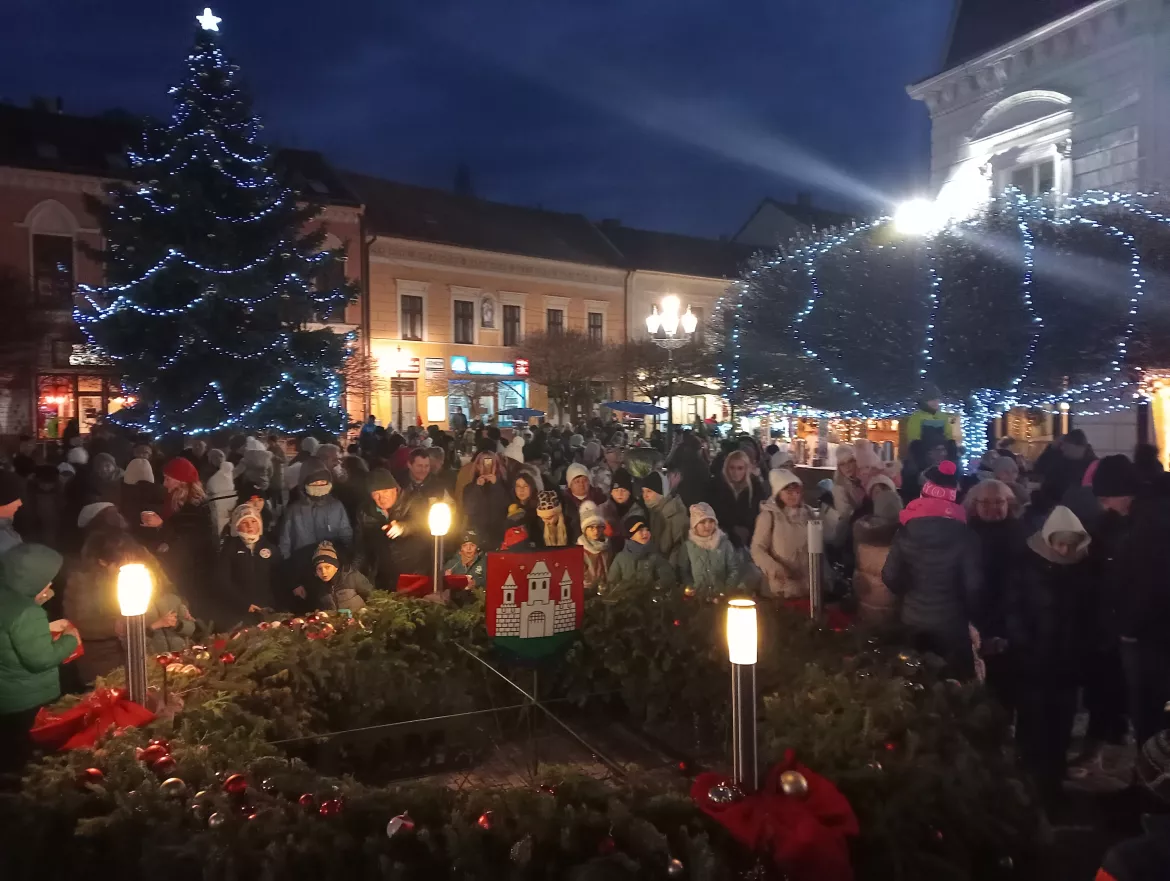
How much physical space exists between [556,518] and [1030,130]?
1682 centimetres

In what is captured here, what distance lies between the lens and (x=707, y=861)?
2.65 metres

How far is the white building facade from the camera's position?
16.3 metres

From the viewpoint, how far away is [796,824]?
279 centimetres

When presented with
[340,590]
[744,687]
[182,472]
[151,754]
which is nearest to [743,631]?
[744,687]

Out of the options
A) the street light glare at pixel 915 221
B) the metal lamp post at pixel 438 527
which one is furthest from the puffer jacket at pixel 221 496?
the street light glare at pixel 915 221

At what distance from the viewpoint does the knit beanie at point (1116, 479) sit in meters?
5.23

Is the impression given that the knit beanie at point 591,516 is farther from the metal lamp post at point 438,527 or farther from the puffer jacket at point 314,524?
the puffer jacket at point 314,524

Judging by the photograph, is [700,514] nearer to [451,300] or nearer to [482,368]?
[482,368]

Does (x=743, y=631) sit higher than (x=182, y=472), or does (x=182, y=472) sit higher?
(x=182, y=472)

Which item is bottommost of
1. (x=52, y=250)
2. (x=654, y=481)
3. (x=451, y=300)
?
(x=654, y=481)

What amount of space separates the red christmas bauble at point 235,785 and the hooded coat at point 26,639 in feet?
4.76

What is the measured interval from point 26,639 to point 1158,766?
4.28 meters

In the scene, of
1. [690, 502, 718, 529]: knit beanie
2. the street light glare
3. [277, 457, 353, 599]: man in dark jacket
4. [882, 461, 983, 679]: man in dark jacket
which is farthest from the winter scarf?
the street light glare

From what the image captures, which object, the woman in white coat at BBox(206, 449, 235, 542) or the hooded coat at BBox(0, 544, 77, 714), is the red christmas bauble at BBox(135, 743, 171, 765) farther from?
the woman in white coat at BBox(206, 449, 235, 542)
